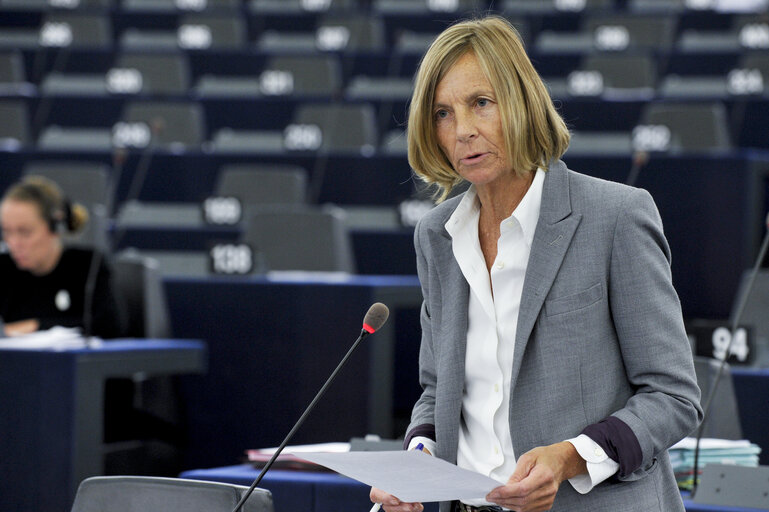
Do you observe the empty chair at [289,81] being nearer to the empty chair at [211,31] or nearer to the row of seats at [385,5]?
the empty chair at [211,31]

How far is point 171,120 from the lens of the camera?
656 cm

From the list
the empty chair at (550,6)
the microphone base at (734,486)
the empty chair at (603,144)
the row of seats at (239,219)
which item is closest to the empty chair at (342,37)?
the empty chair at (550,6)

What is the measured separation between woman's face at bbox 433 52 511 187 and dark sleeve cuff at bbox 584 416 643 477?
1.06 ft

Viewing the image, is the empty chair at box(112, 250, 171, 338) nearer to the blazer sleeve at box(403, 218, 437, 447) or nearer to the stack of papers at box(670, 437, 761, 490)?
the stack of papers at box(670, 437, 761, 490)

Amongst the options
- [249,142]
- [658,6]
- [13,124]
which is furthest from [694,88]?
[13,124]

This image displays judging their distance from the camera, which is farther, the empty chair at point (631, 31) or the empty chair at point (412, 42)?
the empty chair at point (631, 31)

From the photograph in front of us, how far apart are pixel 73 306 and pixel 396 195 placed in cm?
205

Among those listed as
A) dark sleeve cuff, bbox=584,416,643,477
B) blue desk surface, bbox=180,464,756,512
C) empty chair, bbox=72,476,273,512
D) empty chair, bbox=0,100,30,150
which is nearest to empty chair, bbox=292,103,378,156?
empty chair, bbox=0,100,30,150

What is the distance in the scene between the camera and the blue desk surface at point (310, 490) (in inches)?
84.4

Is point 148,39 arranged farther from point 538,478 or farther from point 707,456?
point 538,478

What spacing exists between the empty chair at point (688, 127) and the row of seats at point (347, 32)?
1.36 meters

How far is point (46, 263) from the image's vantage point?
3.81 meters

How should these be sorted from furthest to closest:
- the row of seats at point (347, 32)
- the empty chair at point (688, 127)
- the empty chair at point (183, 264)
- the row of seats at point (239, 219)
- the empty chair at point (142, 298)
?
1. the row of seats at point (347, 32)
2. the empty chair at point (688, 127)
3. the empty chair at point (183, 264)
4. the row of seats at point (239, 219)
5. the empty chair at point (142, 298)

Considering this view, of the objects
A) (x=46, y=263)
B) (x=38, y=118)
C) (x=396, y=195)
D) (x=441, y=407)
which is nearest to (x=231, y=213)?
(x=396, y=195)
